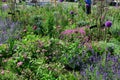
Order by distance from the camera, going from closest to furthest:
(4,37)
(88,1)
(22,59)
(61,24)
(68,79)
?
(68,79) → (22,59) → (4,37) → (61,24) → (88,1)

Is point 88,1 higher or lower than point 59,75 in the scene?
higher

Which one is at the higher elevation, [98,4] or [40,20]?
[98,4]

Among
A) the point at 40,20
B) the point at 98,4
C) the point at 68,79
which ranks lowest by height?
the point at 68,79

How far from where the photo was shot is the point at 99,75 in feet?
10.8

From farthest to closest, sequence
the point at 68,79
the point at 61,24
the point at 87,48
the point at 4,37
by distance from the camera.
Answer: the point at 61,24 → the point at 4,37 → the point at 87,48 → the point at 68,79

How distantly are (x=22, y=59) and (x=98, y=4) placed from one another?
7.51 feet

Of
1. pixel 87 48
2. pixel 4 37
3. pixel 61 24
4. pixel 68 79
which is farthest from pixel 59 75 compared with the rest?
pixel 61 24

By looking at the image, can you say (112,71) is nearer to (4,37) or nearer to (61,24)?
(4,37)

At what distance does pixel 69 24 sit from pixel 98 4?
134 cm

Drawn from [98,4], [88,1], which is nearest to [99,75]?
[98,4]

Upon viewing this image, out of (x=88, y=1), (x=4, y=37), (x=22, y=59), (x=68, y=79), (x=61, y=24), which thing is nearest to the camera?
(x=68, y=79)

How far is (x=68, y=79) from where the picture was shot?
11.9ft

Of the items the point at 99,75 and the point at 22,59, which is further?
the point at 22,59

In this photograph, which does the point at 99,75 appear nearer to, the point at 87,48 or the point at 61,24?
the point at 87,48
